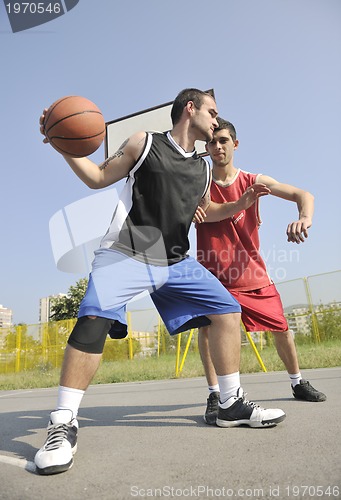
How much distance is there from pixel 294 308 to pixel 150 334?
20.3 ft

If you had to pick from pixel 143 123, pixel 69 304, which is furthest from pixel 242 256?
pixel 69 304

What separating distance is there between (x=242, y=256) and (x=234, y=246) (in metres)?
0.11

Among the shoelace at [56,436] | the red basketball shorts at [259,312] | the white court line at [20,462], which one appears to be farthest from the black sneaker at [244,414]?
the white court line at [20,462]

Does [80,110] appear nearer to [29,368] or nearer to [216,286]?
[216,286]

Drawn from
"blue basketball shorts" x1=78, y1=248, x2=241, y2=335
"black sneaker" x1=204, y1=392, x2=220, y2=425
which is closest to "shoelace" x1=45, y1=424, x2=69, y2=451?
"blue basketball shorts" x1=78, y1=248, x2=241, y2=335

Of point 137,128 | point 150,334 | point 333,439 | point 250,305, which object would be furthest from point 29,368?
point 333,439

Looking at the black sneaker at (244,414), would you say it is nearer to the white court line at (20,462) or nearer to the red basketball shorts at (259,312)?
the red basketball shorts at (259,312)

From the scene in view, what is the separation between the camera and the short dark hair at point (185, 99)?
9.16 feet

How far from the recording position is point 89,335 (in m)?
2.11

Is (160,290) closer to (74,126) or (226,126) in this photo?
(74,126)

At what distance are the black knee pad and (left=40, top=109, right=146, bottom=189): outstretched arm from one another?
78 cm

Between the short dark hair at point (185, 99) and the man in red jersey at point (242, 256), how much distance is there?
2.48ft

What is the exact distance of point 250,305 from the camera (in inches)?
134

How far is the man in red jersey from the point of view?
3365 mm
